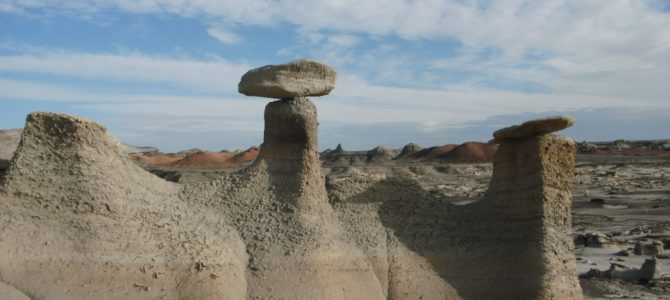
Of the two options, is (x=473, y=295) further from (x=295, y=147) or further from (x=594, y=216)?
(x=594, y=216)

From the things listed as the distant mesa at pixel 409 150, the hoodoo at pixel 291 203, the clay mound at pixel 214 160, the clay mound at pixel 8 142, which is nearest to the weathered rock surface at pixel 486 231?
the hoodoo at pixel 291 203

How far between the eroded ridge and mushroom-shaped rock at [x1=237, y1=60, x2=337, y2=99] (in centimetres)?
1

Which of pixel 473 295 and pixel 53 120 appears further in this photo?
pixel 473 295

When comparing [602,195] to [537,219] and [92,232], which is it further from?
[92,232]

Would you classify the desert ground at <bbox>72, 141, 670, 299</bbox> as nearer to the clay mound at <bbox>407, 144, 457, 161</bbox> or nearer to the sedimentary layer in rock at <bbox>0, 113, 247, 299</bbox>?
the clay mound at <bbox>407, 144, 457, 161</bbox>

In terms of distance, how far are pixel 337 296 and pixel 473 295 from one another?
124cm

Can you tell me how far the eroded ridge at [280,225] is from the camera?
444 centimetres

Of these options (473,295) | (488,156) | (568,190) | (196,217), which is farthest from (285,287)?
(488,156)

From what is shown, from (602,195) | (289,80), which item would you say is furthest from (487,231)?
(602,195)

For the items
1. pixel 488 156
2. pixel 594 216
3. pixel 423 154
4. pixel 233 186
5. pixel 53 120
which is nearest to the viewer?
pixel 53 120

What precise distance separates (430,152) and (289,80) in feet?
119

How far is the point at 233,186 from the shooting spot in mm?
5566

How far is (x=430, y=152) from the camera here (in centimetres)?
4125

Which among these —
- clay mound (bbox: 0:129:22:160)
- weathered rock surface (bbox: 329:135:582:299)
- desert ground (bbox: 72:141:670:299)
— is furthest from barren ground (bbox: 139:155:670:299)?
clay mound (bbox: 0:129:22:160)
